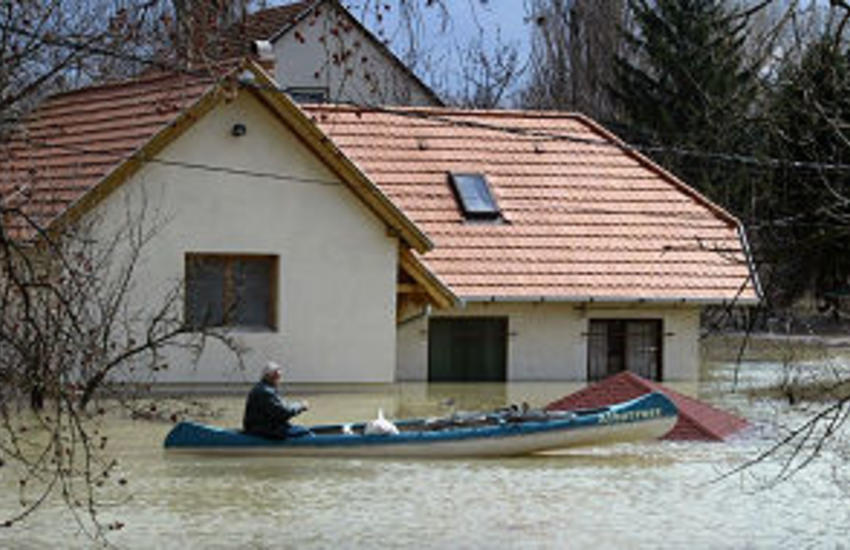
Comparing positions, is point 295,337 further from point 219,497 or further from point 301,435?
point 219,497

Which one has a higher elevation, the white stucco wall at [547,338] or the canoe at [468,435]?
the white stucco wall at [547,338]

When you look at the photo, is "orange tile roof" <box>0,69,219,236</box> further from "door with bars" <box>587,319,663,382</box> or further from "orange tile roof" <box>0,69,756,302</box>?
"door with bars" <box>587,319,663,382</box>

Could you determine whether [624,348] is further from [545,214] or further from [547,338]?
[545,214]

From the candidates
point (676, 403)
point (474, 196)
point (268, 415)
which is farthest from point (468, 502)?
point (474, 196)

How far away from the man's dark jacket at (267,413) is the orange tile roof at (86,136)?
5.03 meters

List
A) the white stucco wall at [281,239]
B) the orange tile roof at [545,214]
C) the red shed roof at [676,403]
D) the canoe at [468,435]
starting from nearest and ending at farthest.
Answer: the canoe at [468,435], the red shed roof at [676,403], the white stucco wall at [281,239], the orange tile roof at [545,214]

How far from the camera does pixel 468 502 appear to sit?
20.0m

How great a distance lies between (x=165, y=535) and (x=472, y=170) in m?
17.8

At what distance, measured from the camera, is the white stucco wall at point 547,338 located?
3228 cm

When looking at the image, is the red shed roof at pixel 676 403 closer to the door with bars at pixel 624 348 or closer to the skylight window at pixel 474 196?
the door with bars at pixel 624 348

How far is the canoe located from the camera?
22.7m

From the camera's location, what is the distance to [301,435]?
22.8 meters

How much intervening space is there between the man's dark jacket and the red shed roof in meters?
4.99

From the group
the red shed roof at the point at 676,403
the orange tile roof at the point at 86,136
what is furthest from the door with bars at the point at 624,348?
the orange tile roof at the point at 86,136
